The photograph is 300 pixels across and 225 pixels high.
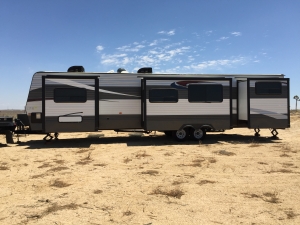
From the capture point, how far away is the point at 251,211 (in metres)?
4.56

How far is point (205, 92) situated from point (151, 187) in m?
7.98

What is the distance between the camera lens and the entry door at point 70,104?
11.9 m

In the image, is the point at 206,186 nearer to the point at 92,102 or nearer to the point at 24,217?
the point at 24,217

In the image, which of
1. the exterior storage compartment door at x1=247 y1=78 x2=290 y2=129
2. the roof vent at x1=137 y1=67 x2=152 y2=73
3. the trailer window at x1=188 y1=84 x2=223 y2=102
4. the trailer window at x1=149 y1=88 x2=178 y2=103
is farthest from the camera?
the roof vent at x1=137 y1=67 x2=152 y2=73

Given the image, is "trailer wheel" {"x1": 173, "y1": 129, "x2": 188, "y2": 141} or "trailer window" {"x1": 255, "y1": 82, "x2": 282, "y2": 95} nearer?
"trailer wheel" {"x1": 173, "y1": 129, "x2": 188, "y2": 141}

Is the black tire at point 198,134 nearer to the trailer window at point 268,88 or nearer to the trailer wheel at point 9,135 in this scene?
the trailer window at point 268,88

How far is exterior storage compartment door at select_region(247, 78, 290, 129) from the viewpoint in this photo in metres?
13.0

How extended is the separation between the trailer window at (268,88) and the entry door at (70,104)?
28.6 ft

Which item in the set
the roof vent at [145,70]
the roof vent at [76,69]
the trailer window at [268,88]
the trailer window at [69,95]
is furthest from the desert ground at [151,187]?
the roof vent at [145,70]

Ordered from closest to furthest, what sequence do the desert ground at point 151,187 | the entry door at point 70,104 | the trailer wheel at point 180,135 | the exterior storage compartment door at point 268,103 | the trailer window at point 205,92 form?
the desert ground at point 151,187
the entry door at point 70,104
the trailer window at point 205,92
the trailer wheel at point 180,135
the exterior storage compartment door at point 268,103

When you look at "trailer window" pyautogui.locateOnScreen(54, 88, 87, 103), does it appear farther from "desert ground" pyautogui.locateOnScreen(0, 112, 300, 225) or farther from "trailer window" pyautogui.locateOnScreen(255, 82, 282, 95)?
"trailer window" pyautogui.locateOnScreen(255, 82, 282, 95)

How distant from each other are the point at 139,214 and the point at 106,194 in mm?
1304

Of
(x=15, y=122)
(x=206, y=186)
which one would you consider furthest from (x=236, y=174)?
(x=15, y=122)

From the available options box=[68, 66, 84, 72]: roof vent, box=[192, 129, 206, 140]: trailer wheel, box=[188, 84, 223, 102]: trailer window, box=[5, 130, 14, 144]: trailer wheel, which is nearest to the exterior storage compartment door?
box=[188, 84, 223, 102]: trailer window
